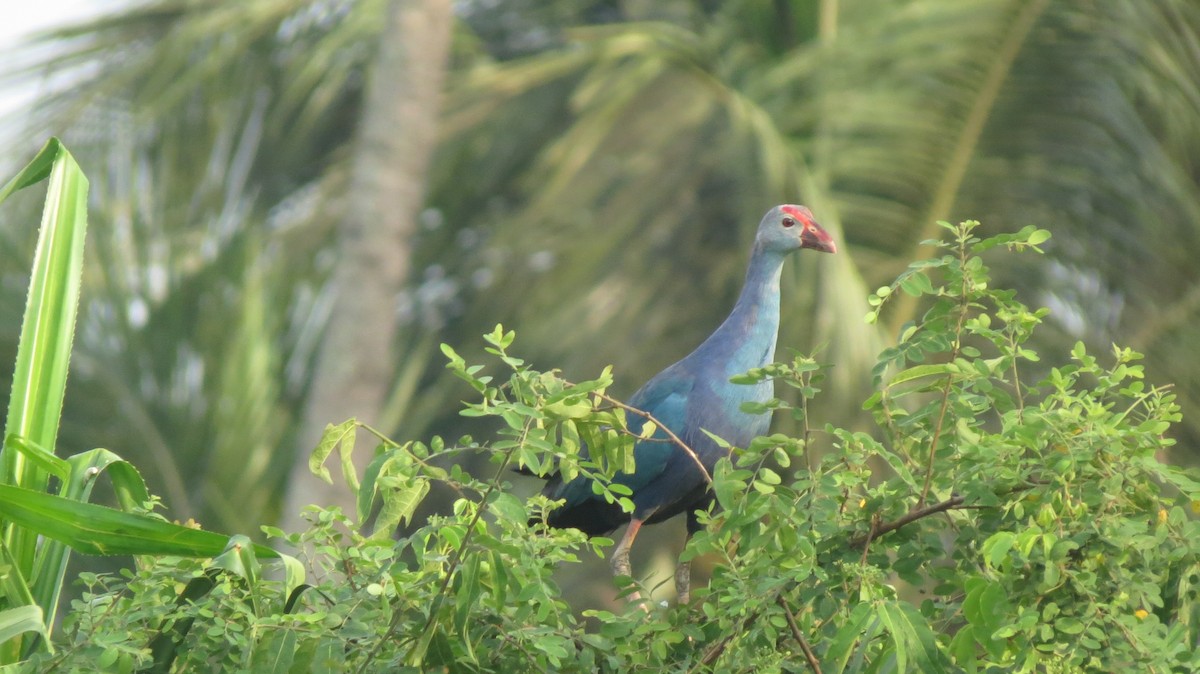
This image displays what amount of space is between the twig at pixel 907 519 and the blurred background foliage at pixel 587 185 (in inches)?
197

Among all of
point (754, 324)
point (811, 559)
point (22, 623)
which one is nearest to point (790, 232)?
point (754, 324)

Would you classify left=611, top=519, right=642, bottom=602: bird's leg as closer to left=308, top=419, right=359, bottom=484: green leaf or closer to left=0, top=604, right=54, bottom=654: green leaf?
left=308, top=419, right=359, bottom=484: green leaf

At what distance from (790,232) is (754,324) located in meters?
0.28

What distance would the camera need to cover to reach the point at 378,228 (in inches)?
285

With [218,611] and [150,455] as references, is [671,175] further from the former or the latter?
[218,611]

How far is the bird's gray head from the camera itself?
163 inches

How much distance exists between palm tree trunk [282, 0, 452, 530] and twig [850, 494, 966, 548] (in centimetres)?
449

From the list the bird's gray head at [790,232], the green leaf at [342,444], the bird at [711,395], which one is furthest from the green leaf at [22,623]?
the bird's gray head at [790,232]

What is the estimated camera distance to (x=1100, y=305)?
26.7 ft

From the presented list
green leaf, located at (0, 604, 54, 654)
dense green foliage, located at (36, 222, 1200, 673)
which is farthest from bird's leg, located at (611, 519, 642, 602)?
green leaf, located at (0, 604, 54, 654)

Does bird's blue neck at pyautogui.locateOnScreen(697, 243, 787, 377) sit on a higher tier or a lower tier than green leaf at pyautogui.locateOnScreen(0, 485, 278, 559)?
lower

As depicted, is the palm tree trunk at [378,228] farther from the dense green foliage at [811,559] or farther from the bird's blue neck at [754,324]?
the dense green foliage at [811,559]

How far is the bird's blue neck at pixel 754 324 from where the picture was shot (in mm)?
4059

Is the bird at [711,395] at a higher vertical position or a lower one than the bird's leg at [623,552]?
higher
